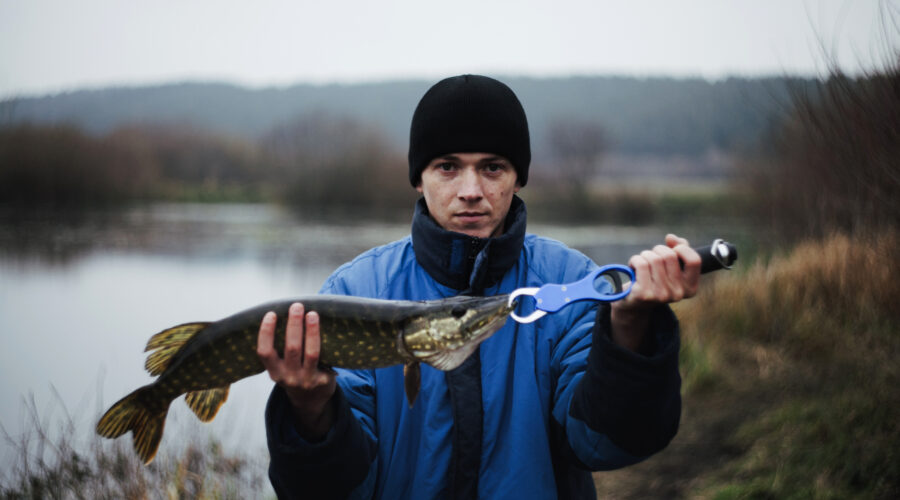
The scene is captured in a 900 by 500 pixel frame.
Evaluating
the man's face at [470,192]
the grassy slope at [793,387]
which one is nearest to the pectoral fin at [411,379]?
the man's face at [470,192]

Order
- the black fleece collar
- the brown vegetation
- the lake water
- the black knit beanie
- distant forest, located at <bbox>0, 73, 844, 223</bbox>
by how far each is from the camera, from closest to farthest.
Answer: the black fleece collar, the black knit beanie, the brown vegetation, the lake water, distant forest, located at <bbox>0, 73, 844, 223</bbox>

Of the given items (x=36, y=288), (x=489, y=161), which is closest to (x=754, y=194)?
(x=489, y=161)

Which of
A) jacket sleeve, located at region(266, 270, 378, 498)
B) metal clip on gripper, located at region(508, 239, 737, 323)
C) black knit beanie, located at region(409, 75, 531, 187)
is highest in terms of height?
black knit beanie, located at region(409, 75, 531, 187)

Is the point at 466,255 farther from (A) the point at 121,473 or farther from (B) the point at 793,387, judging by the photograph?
(B) the point at 793,387

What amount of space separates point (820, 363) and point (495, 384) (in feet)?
13.5

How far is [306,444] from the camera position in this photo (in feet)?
5.56

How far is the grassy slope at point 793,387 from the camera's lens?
3357 millimetres

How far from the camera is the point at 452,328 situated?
1641 mm

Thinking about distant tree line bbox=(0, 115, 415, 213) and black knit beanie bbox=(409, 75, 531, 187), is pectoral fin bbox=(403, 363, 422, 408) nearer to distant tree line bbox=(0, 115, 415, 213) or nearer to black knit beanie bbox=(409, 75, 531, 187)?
black knit beanie bbox=(409, 75, 531, 187)

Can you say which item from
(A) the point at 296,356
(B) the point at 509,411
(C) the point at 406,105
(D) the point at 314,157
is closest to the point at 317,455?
(A) the point at 296,356

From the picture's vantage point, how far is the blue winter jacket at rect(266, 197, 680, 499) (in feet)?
5.44

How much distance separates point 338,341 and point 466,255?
59cm

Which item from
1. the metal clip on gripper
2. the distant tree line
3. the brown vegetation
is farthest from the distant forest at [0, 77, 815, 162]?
the metal clip on gripper

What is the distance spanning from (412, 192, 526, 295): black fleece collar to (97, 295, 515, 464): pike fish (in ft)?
1.28
